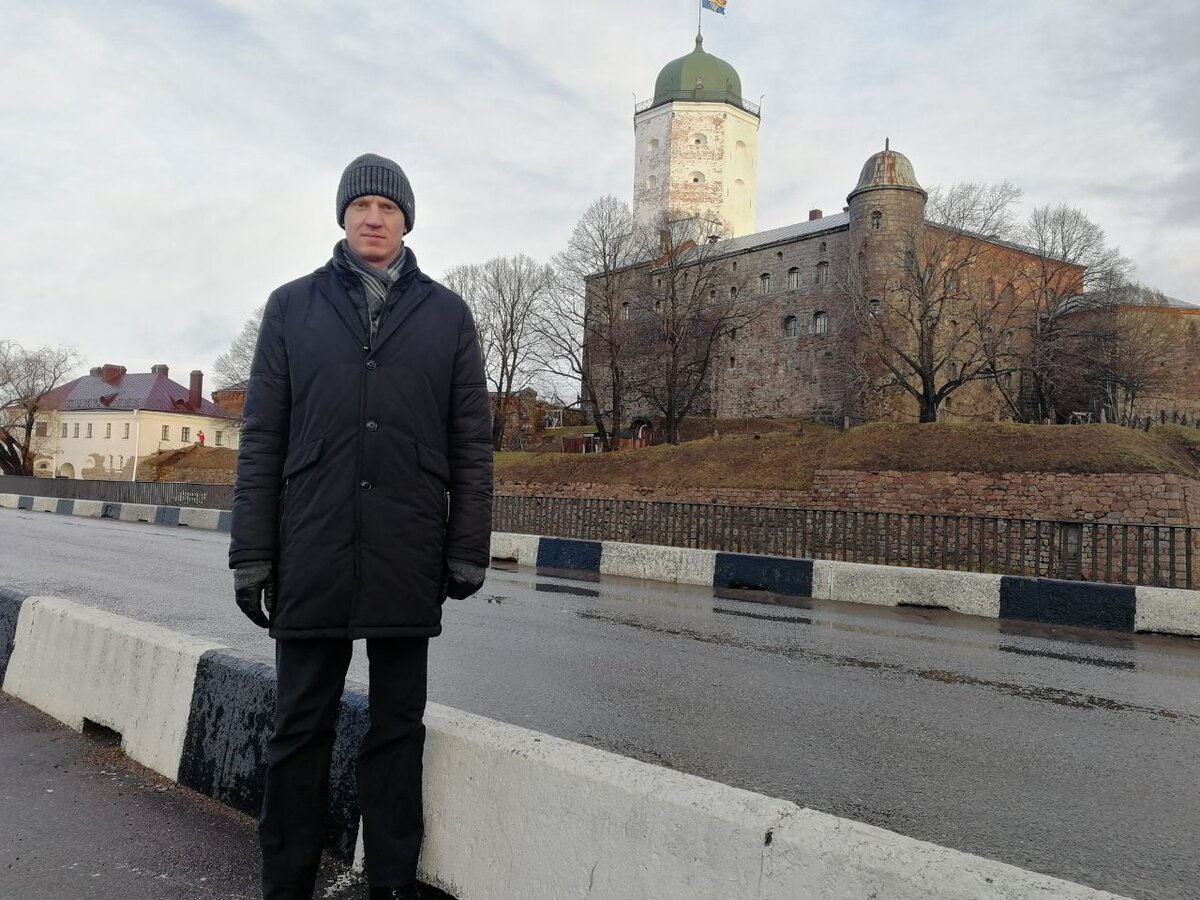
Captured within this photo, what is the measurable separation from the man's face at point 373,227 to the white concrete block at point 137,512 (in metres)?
26.8

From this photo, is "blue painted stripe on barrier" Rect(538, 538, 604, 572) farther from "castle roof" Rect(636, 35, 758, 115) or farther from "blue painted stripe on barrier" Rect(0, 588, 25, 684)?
"castle roof" Rect(636, 35, 758, 115)

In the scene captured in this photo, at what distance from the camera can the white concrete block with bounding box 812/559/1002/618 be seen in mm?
10273

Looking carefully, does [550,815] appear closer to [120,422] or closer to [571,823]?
[571,823]

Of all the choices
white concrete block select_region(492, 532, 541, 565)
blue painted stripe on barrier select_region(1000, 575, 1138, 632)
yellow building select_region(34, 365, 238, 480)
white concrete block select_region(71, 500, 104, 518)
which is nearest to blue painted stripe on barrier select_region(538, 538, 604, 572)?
white concrete block select_region(492, 532, 541, 565)

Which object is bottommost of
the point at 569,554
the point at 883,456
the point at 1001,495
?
the point at 569,554

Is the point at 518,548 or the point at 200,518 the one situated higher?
the point at 518,548

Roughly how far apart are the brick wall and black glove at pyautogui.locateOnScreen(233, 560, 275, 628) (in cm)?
1949

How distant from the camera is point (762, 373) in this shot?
59.2 metres

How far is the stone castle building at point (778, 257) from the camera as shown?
159ft

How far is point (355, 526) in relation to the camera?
269 centimetres

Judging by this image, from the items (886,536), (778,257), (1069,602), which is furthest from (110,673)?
(778,257)

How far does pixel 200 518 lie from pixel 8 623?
21.0 m

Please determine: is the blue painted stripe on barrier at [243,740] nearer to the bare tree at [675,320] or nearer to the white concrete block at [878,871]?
the white concrete block at [878,871]

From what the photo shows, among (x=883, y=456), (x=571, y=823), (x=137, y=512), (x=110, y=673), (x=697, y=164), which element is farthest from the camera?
(x=697, y=164)
